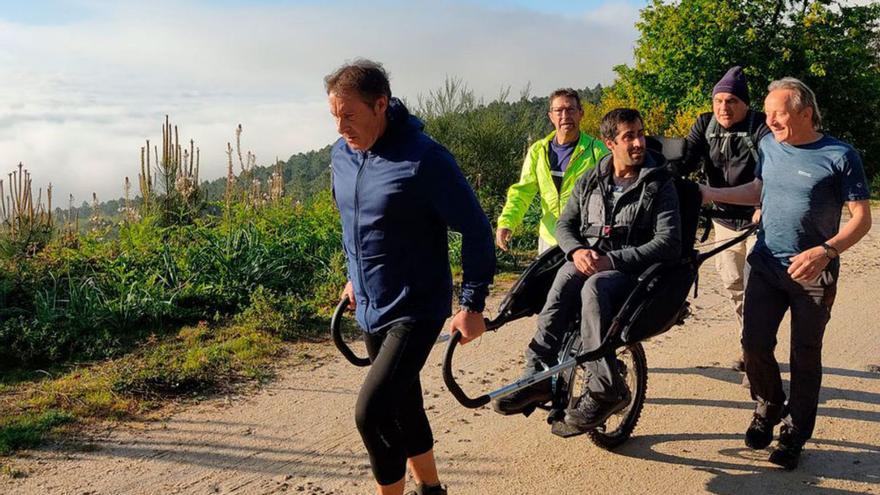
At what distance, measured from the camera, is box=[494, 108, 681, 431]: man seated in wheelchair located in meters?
4.07

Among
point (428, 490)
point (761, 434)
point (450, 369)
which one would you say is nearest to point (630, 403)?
point (761, 434)

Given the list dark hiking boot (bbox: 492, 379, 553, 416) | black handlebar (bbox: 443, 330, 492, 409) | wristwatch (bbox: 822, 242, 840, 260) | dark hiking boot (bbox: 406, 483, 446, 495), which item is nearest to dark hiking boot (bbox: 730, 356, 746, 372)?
wristwatch (bbox: 822, 242, 840, 260)

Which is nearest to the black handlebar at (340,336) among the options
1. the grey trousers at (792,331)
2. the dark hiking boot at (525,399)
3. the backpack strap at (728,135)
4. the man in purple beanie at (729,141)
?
the dark hiking boot at (525,399)

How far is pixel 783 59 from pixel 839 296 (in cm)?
1823

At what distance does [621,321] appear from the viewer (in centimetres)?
402

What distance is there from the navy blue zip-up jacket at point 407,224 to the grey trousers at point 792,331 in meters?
1.91

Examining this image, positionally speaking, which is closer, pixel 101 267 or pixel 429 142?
pixel 429 142

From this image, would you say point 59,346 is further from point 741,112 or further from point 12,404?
point 741,112

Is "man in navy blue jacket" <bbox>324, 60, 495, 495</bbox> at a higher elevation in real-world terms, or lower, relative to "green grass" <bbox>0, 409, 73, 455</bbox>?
higher

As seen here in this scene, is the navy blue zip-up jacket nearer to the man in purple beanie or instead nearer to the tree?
the man in purple beanie

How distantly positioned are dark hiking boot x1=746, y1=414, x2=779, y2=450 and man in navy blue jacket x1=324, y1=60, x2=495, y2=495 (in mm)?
2101

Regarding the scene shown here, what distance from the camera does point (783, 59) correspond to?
24.2 meters

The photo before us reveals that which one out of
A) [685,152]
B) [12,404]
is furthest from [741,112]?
[12,404]

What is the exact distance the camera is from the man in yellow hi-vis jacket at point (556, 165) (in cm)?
542
